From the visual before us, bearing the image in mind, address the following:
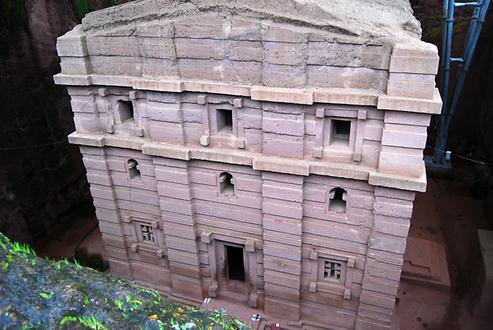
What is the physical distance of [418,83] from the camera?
9656 millimetres

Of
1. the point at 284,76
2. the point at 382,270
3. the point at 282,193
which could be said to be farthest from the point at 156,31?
the point at 382,270

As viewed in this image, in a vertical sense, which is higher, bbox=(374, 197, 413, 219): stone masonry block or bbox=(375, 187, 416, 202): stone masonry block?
bbox=(375, 187, 416, 202): stone masonry block

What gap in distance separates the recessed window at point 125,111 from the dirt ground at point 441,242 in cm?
702

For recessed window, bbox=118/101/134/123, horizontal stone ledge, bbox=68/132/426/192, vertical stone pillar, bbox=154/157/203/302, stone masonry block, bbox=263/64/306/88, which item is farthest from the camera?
recessed window, bbox=118/101/134/123

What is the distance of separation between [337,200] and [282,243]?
2134 millimetres

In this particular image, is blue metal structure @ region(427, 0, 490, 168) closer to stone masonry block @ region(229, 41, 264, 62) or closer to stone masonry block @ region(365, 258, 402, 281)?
stone masonry block @ region(365, 258, 402, 281)

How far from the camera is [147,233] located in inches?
590

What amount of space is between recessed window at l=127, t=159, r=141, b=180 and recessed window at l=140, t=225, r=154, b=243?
1.95 m

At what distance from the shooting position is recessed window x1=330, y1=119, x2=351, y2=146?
447 inches

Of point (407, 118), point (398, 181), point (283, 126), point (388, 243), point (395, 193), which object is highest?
point (407, 118)

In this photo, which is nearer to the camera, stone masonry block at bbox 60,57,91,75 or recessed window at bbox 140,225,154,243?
stone masonry block at bbox 60,57,91,75

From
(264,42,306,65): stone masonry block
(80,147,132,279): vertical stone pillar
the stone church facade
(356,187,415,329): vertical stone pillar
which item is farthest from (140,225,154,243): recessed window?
(264,42,306,65): stone masonry block

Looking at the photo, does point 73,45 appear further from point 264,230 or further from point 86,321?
point 86,321

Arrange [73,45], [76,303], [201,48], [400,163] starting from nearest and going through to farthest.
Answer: [76,303], [400,163], [201,48], [73,45]
